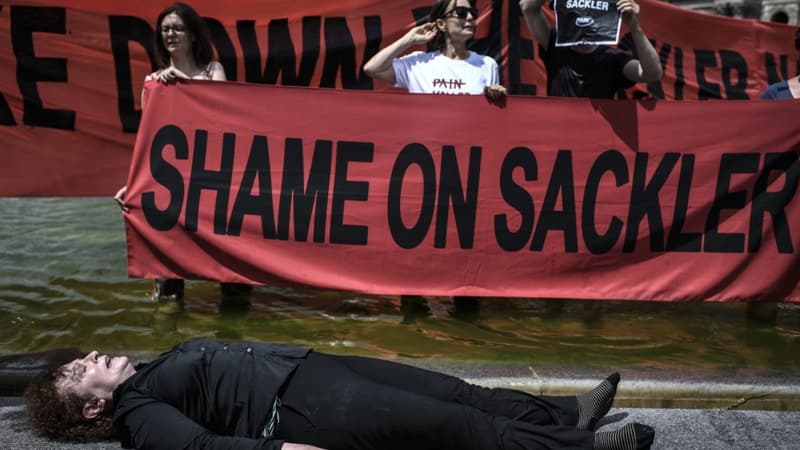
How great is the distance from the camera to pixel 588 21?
457 centimetres

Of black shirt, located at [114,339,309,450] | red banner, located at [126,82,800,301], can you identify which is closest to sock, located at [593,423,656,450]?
black shirt, located at [114,339,309,450]

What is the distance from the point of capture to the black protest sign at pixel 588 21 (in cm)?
455

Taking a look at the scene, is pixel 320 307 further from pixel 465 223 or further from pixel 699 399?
pixel 699 399

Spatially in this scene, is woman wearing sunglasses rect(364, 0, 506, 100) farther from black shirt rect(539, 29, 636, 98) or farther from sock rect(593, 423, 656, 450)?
sock rect(593, 423, 656, 450)

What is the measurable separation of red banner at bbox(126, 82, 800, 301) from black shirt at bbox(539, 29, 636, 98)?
163 millimetres

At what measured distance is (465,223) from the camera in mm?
4812

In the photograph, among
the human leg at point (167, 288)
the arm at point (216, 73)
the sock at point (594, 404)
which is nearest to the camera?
the sock at point (594, 404)

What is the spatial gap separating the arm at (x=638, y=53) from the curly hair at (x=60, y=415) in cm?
343

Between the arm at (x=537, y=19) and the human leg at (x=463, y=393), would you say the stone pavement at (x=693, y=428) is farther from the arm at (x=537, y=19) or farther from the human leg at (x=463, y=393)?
the arm at (x=537, y=19)

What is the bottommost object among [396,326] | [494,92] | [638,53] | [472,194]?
[396,326]

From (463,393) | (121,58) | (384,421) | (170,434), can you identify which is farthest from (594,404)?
(121,58)

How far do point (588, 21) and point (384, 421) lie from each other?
284 centimetres

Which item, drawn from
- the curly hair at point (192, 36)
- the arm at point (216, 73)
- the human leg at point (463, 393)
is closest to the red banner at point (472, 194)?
the arm at point (216, 73)

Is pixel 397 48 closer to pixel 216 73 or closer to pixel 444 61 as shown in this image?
pixel 444 61
